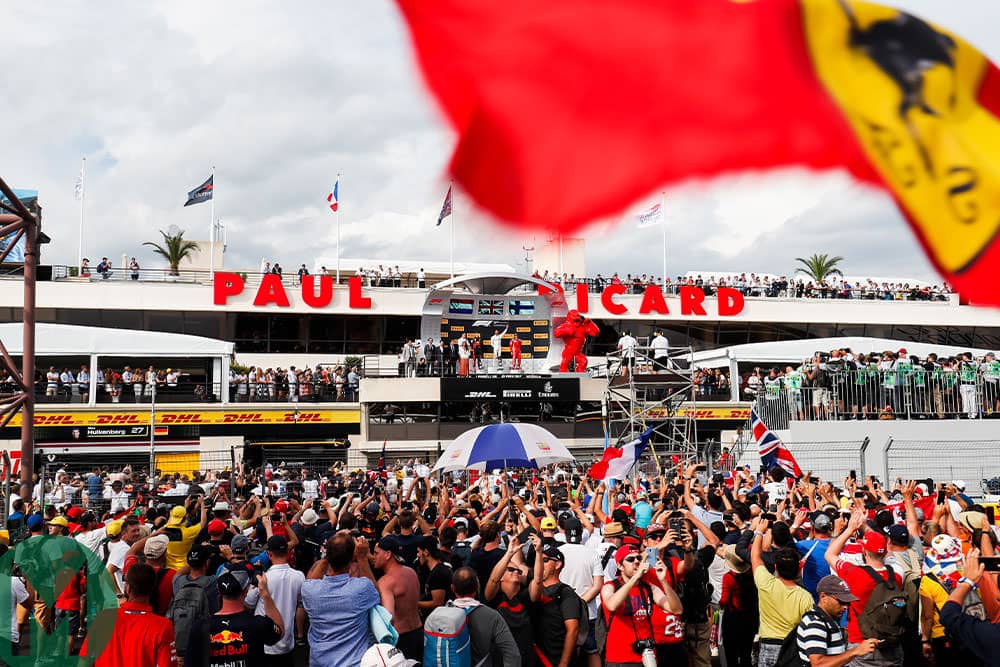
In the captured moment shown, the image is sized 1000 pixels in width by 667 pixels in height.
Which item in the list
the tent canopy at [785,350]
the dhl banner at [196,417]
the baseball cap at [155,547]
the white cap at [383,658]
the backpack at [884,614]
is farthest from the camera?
the tent canopy at [785,350]

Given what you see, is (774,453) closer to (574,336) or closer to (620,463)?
(620,463)

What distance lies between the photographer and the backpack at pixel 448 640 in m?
5.61

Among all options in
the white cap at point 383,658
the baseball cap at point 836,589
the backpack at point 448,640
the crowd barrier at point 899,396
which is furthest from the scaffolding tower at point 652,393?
the white cap at point 383,658

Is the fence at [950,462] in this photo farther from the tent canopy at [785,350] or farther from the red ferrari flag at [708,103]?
the red ferrari flag at [708,103]

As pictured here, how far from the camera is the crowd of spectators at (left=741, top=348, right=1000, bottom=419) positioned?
2284 centimetres

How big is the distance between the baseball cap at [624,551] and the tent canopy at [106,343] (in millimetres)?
31110

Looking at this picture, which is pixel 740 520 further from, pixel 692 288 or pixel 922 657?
pixel 692 288

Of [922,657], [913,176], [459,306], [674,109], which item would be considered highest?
[459,306]

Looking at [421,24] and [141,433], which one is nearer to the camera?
[421,24]

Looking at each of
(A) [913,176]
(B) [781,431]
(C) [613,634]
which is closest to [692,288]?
(B) [781,431]

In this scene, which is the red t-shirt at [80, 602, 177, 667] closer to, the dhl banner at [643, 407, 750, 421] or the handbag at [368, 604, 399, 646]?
the handbag at [368, 604, 399, 646]

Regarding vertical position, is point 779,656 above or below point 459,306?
below

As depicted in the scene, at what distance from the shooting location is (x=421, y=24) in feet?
9.37

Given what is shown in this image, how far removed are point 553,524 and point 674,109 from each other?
6.52m
